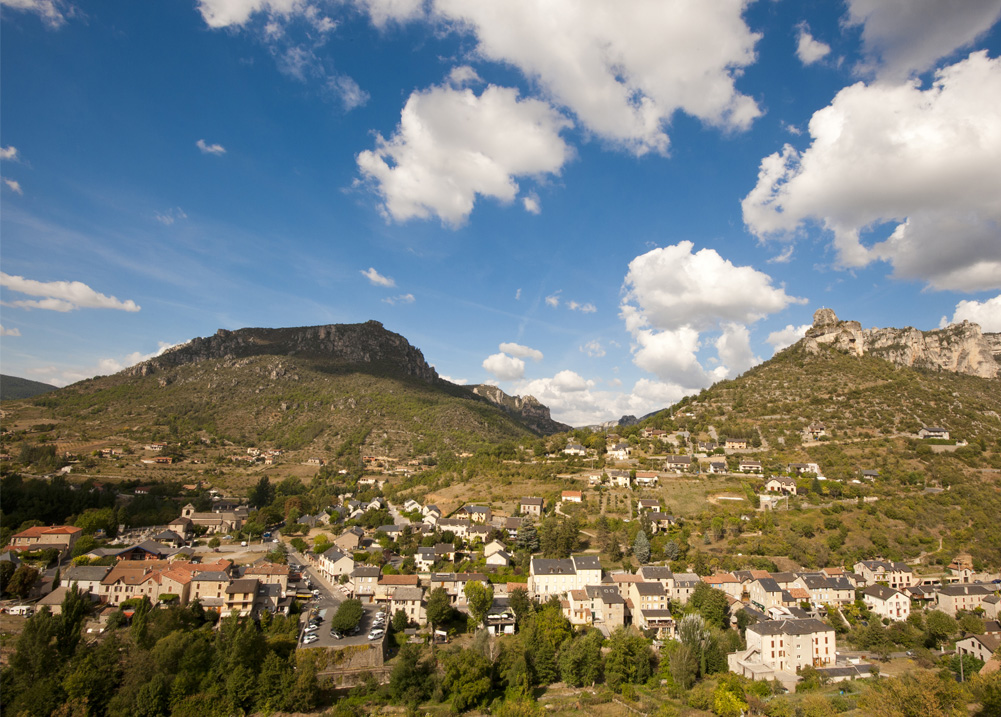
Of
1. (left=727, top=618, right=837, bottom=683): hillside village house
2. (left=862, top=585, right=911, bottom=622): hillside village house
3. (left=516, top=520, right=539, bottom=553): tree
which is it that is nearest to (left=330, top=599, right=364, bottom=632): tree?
(left=516, top=520, right=539, bottom=553): tree

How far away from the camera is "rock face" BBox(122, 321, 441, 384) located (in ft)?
530

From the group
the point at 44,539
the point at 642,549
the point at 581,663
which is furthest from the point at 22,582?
the point at 642,549

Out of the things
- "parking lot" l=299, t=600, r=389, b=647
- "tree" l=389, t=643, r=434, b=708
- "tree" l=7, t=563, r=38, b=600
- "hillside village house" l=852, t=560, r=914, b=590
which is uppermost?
"hillside village house" l=852, t=560, r=914, b=590

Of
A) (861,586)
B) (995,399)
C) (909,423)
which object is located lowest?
(861,586)

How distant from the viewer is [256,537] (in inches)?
2315

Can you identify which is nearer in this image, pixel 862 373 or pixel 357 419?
pixel 862 373

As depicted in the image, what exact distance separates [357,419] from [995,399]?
142616mm

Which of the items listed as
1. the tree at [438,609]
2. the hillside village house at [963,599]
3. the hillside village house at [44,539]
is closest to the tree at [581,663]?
the tree at [438,609]

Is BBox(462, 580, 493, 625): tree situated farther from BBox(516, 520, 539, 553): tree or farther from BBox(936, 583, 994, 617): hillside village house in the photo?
BBox(936, 583, 994, 617): hillside village house

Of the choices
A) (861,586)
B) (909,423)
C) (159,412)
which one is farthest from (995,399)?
(159,412)

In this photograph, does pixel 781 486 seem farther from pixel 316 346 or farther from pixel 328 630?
pixel 316 346

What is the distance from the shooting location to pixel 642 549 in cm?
4662

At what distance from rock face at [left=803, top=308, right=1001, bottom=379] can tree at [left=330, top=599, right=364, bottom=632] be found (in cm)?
10691

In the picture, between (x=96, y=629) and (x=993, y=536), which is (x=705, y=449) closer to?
(x=993, y=536)
